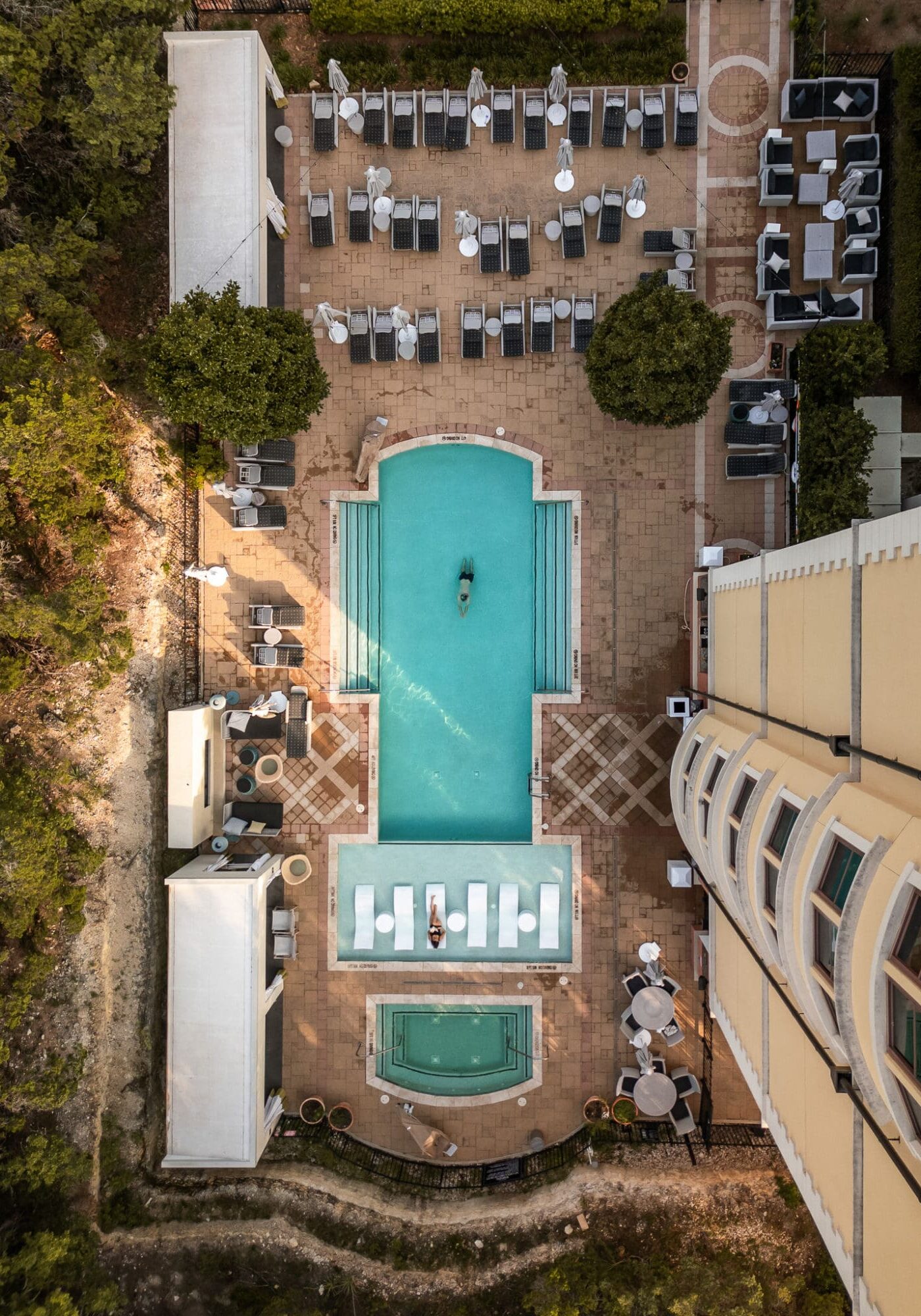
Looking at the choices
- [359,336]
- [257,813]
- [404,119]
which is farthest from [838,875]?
[404,119]

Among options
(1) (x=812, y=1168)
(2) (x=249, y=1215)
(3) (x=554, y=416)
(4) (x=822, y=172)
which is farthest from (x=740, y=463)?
(2) (x=249, y=1215)

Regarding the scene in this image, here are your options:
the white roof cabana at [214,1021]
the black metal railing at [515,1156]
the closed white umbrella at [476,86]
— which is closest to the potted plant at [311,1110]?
the black metal railing at [515,1156]

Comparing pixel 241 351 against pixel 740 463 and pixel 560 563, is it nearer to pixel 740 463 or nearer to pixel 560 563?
pixel 560 563

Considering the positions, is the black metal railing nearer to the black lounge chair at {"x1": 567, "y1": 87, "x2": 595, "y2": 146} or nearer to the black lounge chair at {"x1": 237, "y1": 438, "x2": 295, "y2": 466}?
the black lounge chair at {"x1": 237, "y1": 438, "x2": 295, "y2": 466}

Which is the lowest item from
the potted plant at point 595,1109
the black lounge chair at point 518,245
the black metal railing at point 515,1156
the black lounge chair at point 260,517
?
the black metal railing at point 515,1156

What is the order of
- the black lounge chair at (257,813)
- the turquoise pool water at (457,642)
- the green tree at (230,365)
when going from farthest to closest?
the turquoise pool water at (457,642)
the black lounge chair at (257,813)
the green tree at (230,365)

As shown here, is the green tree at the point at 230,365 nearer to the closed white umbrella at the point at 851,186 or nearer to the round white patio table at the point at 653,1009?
the closed white umbrella at the point at 851,186

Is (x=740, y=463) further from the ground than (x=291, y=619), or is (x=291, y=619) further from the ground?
(x=740, y=463)
